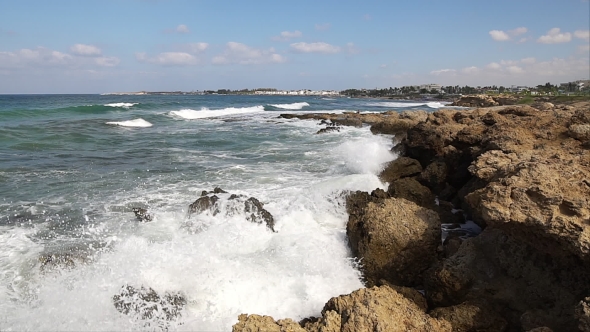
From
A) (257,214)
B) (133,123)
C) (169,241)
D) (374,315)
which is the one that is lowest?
(169,241)

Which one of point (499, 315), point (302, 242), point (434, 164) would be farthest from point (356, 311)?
point (434, 164)

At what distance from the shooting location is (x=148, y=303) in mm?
4930

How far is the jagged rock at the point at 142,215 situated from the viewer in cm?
779

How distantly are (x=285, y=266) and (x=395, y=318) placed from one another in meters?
2.39

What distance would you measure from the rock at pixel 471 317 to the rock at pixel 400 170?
590 centimetres

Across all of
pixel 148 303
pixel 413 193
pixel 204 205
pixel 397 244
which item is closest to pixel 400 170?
pixel 413 193

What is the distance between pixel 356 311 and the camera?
12.3 ft

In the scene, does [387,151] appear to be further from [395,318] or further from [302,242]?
[395,318]

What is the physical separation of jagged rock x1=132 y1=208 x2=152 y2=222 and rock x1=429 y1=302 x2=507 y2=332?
19.0 feet

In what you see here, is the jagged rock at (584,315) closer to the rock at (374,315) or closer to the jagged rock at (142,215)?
the rock at (374,315)

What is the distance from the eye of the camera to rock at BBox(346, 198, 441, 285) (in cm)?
557

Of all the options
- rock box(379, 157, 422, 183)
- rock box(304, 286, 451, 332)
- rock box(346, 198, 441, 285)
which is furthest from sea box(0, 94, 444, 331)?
rock box(304, 286, 451, 332)

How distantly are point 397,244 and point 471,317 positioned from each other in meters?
1.57

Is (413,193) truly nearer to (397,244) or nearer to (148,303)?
(397,244)
